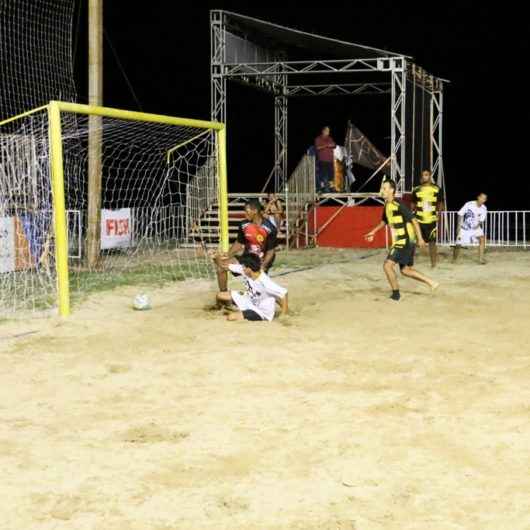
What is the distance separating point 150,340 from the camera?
33.2ft

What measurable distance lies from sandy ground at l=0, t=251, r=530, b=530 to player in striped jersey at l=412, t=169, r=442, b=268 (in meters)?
5.70

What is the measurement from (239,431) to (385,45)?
24.7m

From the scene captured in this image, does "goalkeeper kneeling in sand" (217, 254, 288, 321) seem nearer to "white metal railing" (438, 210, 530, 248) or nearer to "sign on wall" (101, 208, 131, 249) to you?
"sign on wall" (101, 208, 131, 249)

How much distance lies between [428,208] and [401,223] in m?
4.88

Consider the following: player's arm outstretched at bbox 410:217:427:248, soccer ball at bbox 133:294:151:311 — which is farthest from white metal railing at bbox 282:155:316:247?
Answer: soccer ball at bbox 133:294:151:311

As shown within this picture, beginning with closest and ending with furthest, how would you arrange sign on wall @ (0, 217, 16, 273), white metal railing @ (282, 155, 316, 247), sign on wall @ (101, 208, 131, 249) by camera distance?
sign on wall @ (0, 217, 16, 273)
sign on wall @ (101, 208, 131, 249)
white metal railing @ (282, 155, 316, 247)

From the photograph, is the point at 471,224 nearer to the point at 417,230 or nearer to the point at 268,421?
the point at 417,230

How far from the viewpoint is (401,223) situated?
43.2 ft

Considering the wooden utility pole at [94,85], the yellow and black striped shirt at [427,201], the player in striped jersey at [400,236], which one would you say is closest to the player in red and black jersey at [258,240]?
the player in striped jersey at [400,236]

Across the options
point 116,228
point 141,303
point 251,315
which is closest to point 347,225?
point 116,228

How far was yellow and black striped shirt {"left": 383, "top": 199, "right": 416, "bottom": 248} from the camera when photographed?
13125 mm

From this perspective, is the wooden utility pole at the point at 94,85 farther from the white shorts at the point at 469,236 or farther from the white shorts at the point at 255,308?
the white shorts at the point at 469,236

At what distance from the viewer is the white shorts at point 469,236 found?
731 inches

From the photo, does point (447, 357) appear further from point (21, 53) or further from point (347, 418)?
point (21, 53)
